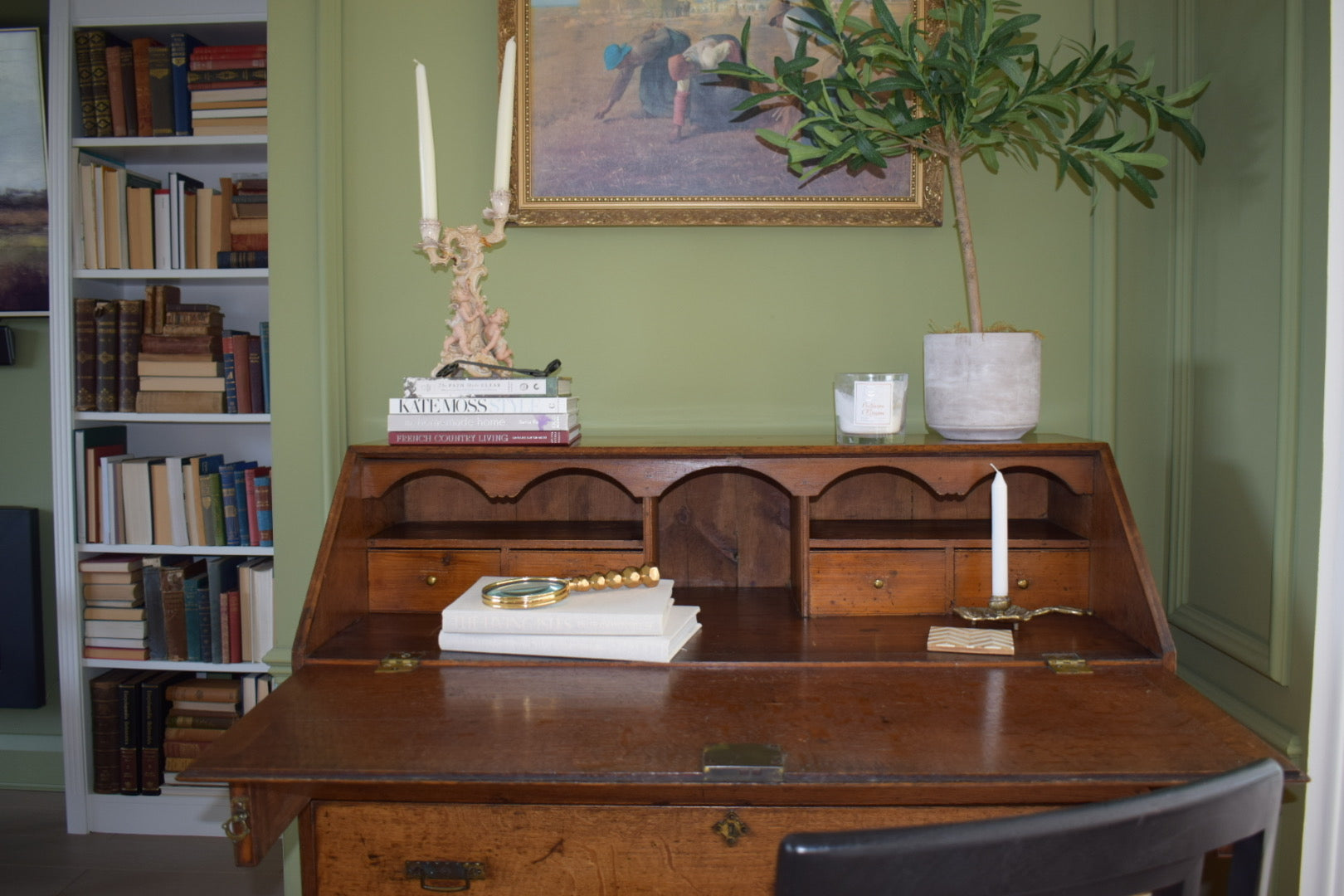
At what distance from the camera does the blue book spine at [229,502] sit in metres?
2.58

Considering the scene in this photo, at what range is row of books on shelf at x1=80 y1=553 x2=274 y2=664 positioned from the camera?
8.41 feet

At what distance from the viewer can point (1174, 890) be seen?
2.07 ft

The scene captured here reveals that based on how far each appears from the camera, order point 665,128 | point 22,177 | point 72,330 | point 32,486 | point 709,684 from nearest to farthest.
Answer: point 709,684 → point 665,128 → point 72,330 → point 22,177 → point 32,486

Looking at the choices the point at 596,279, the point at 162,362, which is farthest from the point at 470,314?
the point at 162,362

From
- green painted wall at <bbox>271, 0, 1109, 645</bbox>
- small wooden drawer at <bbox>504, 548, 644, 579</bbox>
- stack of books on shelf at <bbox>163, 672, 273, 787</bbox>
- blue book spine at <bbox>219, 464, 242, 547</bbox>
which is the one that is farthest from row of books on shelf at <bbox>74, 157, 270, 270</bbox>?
small wooden drawer at <bbox>504, 548, 644, 579</bbox>

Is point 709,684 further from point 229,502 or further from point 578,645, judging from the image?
point 229,502

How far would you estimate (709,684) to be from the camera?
3.87 ft

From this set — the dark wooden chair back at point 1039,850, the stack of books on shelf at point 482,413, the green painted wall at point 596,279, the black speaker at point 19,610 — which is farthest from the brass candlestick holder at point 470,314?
the black speaker at point 19,610

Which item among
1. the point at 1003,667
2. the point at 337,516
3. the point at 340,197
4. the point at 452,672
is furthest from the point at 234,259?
the point at 1003,667

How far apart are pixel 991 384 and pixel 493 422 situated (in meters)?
0.82

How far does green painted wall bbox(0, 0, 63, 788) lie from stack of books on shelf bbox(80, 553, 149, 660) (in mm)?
416

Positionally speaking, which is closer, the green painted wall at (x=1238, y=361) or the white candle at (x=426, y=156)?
the green painted wall at (x=1238, y=361)

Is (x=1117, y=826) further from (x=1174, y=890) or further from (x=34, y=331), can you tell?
(x=34, y=331)

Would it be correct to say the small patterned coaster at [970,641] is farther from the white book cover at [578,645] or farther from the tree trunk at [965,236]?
the tree trunk at [965,236]
